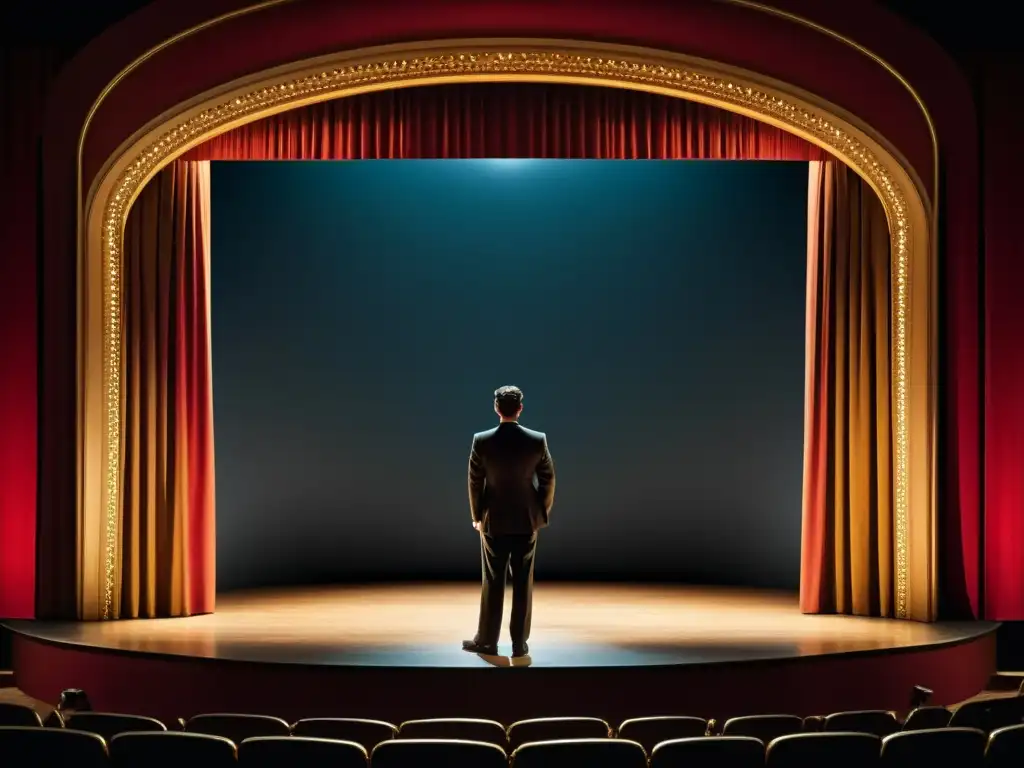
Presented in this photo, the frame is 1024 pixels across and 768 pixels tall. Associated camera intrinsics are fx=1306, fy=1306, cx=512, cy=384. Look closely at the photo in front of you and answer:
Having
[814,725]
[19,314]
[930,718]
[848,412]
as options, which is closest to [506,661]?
[814,725]

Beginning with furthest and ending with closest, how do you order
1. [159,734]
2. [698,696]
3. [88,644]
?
[88,644], [698,696], [159,734]

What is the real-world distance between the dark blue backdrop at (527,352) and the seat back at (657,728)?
4970mm

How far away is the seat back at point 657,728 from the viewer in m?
3.56

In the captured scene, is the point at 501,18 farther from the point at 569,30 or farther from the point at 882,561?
the point at 882,561

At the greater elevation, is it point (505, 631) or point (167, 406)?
point (167, 406)

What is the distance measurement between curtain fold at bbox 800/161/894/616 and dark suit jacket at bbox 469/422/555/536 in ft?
7.44

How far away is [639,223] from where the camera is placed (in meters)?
8.62

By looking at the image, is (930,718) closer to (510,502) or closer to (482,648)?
(510,502)

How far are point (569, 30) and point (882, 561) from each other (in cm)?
312

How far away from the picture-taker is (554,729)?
3535 mm

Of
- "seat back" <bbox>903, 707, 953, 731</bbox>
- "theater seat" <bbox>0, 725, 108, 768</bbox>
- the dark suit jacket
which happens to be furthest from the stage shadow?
"theater seat" <bbox>0, 725, 108, 768</bbox>

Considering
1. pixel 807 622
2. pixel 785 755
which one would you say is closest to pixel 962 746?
pixel 785 755

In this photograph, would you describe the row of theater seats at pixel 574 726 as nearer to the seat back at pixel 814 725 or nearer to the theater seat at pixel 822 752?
the seat back at pixel 814 725

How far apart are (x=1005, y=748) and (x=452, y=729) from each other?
4.70 ft
